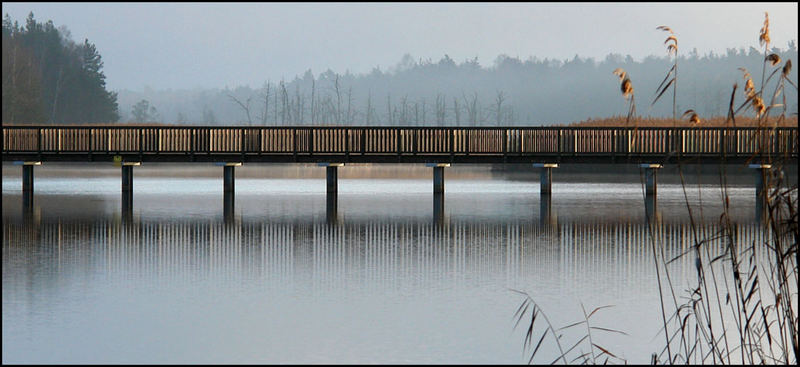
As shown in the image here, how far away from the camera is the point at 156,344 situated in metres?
8.44

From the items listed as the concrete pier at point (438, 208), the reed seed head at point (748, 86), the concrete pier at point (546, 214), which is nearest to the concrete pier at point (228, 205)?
the concrete pier at point (438, 208)

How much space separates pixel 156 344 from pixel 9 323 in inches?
65.5

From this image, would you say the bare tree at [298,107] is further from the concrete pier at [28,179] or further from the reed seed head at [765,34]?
the reed seed head at [765,34]

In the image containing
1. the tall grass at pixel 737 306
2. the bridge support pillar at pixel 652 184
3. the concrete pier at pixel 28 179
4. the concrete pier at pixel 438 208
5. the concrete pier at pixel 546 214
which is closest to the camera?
the tall grass at pixel 737 306

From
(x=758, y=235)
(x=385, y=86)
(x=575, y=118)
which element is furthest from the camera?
(x=385, y=86)

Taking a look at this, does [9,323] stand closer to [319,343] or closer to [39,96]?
[319,343]

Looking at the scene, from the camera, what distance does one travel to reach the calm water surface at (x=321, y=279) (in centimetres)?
848

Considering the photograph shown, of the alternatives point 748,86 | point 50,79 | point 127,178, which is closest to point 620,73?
point 748,86

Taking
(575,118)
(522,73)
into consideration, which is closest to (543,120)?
(575,118)

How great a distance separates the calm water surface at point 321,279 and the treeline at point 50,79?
57.3m

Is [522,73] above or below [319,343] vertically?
above

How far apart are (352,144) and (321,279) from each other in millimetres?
18283

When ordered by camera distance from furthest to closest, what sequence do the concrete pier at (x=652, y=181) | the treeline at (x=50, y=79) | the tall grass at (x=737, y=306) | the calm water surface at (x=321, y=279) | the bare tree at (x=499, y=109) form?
the bare tree at (x=499, y=109), the treeline at (x=50, y=79), the concrete pier at (x=652, y=181), the calm water surface at (x=321, y=279), the tall grass at (x=737, y=306)

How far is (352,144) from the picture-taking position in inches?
1202
